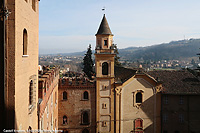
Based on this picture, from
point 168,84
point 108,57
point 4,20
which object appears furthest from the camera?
point 168,84

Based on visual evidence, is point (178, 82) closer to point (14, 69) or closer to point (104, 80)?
point (104, 80)

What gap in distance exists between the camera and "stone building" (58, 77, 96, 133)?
87.8ft

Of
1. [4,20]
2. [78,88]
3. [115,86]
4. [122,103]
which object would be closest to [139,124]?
[122,103]

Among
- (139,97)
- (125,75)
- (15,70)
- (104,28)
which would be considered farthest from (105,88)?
(15,70)

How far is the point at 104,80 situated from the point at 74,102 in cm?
510

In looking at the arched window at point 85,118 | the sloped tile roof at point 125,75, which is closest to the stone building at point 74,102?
the arched window at point 85,118

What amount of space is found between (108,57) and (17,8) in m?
18.6

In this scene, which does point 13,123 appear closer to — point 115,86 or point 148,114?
point 115,86

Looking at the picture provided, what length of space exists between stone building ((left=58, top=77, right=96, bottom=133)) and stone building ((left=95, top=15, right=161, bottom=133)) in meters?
1.11

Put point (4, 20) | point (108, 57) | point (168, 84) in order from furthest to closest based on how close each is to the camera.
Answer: point (168, 84)
point (108, 57)
point (4, 20)

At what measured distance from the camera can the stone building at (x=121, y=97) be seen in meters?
26.3

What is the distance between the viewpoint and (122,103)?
87.6 feet

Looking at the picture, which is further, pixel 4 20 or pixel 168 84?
pixel 168 84

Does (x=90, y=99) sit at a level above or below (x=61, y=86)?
below
